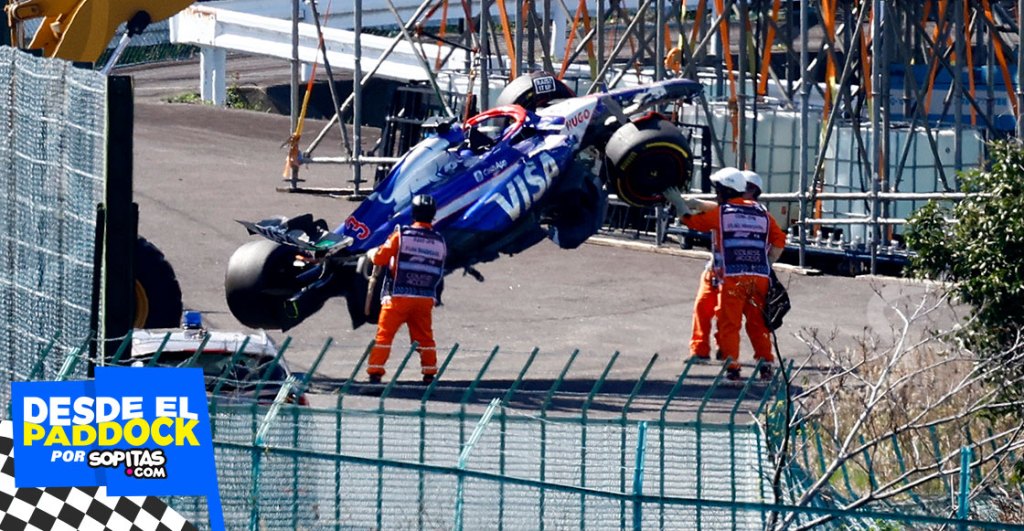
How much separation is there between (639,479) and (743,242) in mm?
7645

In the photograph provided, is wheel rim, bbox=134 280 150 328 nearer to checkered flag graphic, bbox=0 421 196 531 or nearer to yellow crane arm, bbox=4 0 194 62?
yellow crane arm, bbox=4 0 194 62

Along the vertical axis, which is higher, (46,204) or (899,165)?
(46,204)

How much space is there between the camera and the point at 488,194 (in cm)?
1410

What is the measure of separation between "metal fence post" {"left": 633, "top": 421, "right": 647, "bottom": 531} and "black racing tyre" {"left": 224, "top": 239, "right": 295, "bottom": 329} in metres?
7.72

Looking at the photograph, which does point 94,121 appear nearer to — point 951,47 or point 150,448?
point 150,448

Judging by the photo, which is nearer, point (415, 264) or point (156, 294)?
point (415, 264)

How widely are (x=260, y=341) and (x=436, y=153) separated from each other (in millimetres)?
3847

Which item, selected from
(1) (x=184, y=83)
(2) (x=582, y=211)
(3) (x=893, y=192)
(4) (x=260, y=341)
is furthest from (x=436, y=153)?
(1) (x=184, y=83)

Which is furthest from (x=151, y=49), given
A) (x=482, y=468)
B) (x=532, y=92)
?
(x=482, y=468)

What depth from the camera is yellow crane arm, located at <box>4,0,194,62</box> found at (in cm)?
1359

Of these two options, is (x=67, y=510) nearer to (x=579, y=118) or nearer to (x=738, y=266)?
(x=738, y=266)

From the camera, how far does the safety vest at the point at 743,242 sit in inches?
529

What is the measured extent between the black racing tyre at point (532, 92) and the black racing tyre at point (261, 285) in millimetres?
2482

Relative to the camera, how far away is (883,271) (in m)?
18.4
